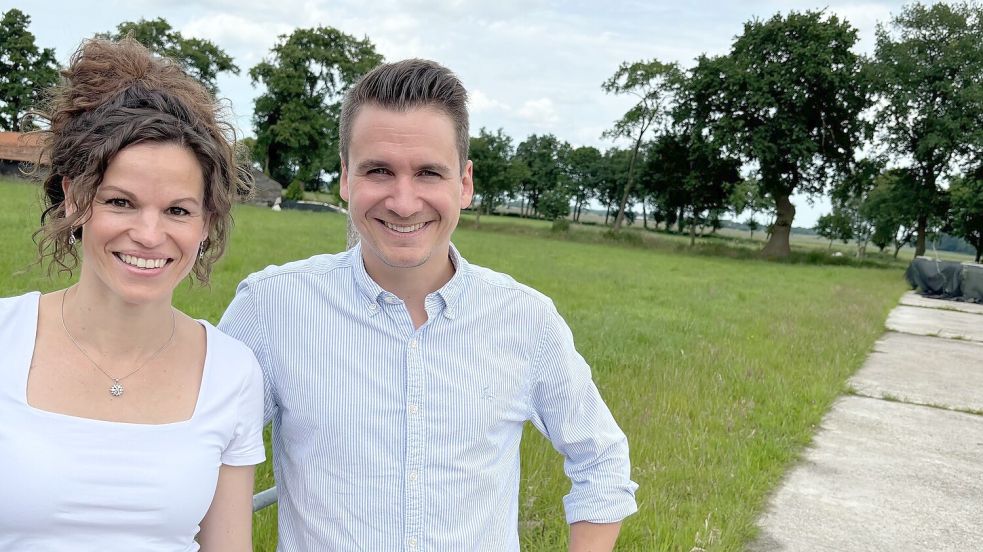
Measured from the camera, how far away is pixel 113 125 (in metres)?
1.71

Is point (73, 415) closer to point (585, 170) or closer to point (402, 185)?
point (402, 185)

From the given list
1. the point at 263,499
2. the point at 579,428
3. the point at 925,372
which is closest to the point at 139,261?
the point at 263,499

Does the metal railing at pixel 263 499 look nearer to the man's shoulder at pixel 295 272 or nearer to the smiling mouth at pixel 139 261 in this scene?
the man's shoulder at pixel 295 272

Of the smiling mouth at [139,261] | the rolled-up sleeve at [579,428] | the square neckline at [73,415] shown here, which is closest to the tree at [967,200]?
the rolled-up sleeve at [579,428]

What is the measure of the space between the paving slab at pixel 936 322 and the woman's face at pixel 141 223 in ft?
38.9

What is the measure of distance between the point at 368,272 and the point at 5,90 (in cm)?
6359

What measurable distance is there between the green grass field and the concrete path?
164mm

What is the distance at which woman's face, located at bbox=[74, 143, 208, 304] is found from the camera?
5.65 feet

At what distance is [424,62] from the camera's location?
6.97 ft

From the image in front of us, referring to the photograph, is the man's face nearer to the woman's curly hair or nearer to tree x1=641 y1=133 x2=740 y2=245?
the woman's curly hair

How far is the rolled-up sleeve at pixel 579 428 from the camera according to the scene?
2182 mm

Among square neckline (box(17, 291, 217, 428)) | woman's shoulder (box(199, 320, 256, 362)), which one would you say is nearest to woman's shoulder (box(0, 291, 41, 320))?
square neckline (box(17, 291, 217, 428))

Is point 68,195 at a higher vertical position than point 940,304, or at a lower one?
higher

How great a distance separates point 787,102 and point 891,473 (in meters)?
33.0
